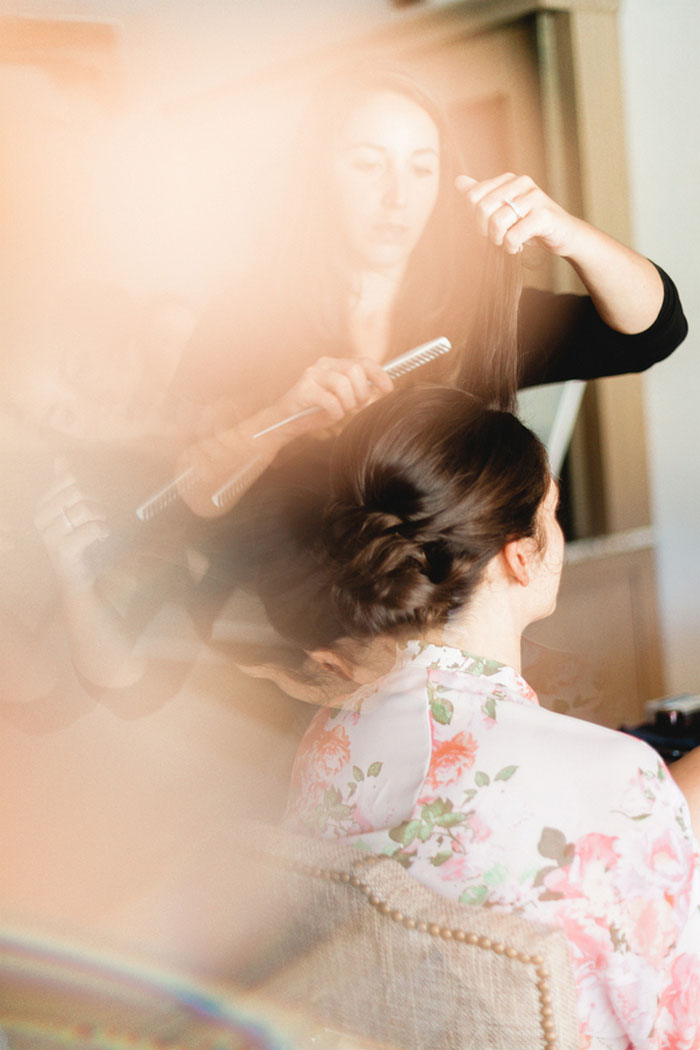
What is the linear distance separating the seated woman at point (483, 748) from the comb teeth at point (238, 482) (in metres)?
0.30

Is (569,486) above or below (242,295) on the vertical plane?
below

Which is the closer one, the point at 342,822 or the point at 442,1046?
the point at 442,1046

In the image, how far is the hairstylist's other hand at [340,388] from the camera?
100 cm

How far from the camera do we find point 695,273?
2.04 metres

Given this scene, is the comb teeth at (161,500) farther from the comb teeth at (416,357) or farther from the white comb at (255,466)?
the comb teeth at (416,357)

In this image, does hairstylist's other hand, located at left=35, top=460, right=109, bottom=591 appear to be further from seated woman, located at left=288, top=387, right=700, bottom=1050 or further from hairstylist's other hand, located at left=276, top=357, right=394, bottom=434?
seated woman, located at left=288, top=387, right=700, bottom=1050

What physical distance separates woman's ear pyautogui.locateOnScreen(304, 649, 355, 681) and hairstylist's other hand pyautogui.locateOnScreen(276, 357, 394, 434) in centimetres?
27

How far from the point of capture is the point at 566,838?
2.08 ft

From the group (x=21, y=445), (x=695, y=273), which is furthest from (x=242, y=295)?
(x=695, y=273)

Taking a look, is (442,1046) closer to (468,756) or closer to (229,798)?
(468,756)

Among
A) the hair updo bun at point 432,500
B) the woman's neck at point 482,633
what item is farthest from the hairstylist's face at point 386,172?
the woman's neck at point 482,633

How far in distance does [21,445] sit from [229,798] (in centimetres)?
54

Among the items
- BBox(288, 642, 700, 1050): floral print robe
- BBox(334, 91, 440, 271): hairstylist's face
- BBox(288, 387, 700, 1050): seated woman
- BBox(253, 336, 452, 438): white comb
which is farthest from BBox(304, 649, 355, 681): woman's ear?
BBox(334, 91, 440, 271): hairstylist's face

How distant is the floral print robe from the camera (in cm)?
63
